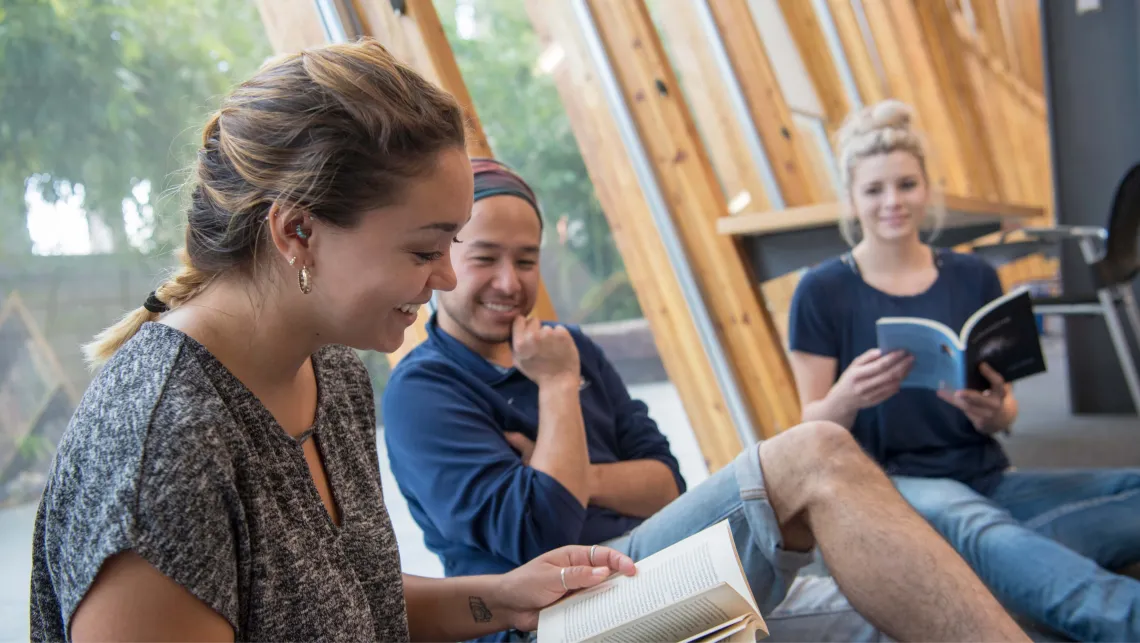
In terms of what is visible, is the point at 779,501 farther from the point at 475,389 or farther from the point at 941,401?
the point at 941,401

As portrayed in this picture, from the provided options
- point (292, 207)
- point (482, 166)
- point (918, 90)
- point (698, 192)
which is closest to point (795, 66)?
point (698, 192)

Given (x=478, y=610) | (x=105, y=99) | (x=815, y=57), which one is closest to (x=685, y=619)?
(x=478, y=610)

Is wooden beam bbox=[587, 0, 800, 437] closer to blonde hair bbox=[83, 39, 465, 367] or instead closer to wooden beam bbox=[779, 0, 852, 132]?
wooden beam bbox=[779, 0, 852, 132]

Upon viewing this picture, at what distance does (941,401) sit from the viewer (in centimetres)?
216

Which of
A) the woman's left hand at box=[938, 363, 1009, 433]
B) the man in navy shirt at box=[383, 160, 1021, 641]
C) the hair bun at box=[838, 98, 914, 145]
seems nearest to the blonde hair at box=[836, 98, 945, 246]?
the hair bun at box=[838, 98, 914, 145]

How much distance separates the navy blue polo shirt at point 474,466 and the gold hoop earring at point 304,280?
496 millimetres

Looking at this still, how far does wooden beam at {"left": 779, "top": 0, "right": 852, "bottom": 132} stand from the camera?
13.4ft

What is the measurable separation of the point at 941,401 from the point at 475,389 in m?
1.15

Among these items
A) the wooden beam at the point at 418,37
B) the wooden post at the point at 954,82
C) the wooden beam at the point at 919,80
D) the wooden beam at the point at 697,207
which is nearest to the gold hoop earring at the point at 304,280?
the wooden beam at the point at 418,37

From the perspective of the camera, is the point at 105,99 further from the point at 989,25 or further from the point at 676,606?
the point at 989,25

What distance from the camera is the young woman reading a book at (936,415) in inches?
68.9

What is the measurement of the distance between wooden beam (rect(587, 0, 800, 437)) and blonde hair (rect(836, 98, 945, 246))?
0.50 metres

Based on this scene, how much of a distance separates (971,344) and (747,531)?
2.59ft

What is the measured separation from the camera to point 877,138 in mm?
2436
